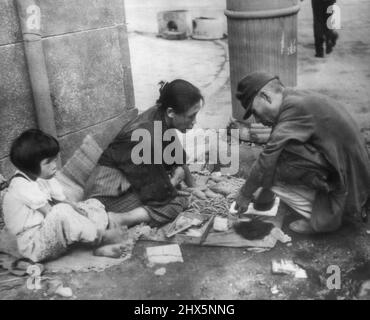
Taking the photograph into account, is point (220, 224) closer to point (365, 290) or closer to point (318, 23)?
point (365, 290)

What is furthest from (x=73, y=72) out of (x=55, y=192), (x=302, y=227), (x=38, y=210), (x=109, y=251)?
(x=302, y=227)

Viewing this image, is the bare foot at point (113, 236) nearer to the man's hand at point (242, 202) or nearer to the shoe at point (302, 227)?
the man's hand at point (242, 202)

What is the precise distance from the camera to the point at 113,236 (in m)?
3.74

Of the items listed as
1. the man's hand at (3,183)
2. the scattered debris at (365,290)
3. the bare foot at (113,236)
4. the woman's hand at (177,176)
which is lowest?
the scattered debris at (365,290)

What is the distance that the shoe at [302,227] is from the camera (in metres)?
3.78

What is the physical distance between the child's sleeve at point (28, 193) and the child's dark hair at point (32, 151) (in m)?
0.09

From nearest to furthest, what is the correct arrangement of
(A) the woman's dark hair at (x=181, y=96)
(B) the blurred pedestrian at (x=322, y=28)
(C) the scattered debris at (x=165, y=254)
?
(C) the scattered debris at (x=165, y=254)
(A) the woman's dark hair at (x=181, y=96)
(B) the blurred pedestrian at (x=322, y=28)

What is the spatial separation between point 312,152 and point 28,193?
6.53 ft

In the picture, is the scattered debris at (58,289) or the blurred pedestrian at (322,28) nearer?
the scattered debris at (58,289)

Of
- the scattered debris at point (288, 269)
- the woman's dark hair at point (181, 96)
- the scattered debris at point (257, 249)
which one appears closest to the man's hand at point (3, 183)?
the woman's dark hair at point (181, 96)

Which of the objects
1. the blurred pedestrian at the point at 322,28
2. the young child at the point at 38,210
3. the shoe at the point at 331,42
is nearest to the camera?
the young child at the point at 38,210

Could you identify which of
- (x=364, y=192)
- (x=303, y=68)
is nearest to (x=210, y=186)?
(x=364, y=192)

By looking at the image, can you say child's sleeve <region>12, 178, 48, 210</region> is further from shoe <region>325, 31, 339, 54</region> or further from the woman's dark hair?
shoe <region>325, 31, 339, 54</region>

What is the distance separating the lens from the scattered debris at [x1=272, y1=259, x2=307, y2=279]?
3.33 meters
